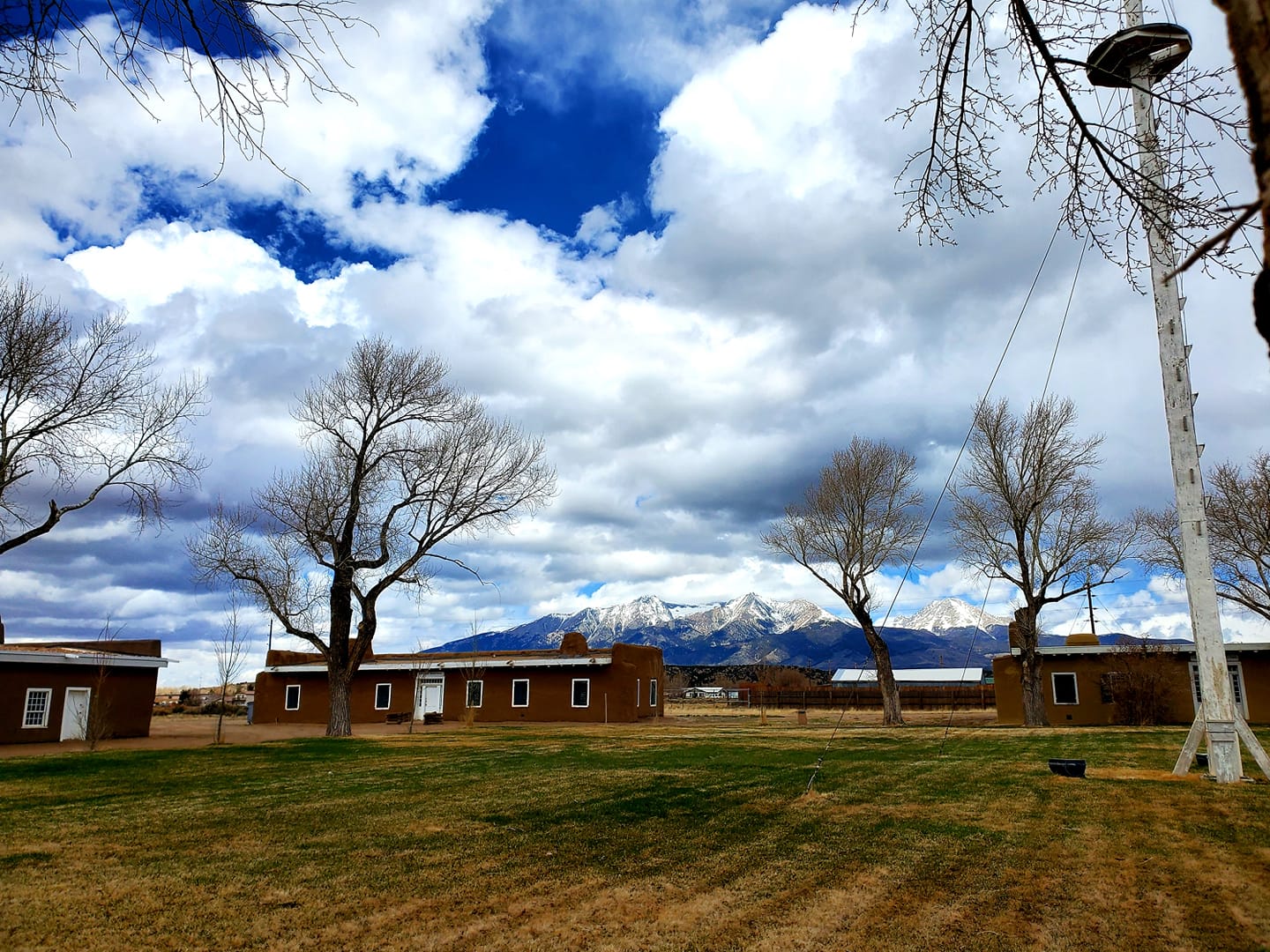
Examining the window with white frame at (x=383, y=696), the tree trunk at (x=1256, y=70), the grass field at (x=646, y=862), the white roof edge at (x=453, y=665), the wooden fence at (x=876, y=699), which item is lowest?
the wooden fence at (x=876, y=699)

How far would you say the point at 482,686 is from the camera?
1716 inches

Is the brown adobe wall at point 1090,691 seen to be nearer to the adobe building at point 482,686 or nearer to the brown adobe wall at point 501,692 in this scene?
the brown adobe wall at point 501,692

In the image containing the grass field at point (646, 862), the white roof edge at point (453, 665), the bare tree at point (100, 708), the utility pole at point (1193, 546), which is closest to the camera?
the grass field at point (646, 862)

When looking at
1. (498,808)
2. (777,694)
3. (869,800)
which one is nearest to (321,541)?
(498,808)

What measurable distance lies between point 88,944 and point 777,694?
61.8 meters

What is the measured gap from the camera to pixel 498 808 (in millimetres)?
10180

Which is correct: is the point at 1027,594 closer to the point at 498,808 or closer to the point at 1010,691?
Result: the point at 1010,691

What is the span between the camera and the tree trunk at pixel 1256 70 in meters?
1.94

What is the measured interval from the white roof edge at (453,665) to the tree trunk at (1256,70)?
40.6 m

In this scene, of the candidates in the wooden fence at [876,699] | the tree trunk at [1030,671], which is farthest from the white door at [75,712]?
the wooden fence at [876,699]

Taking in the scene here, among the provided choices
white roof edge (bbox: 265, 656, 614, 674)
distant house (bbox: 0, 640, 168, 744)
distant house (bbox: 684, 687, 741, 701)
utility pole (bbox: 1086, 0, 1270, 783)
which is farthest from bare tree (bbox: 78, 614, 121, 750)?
distant house (bbox: 684, 687, 741, 701)

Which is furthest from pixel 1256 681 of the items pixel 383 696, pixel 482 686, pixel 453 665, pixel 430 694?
pixel 383 696

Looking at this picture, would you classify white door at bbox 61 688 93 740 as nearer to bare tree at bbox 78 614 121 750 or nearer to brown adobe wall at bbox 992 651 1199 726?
bare tree at bbox 78 614 121 750

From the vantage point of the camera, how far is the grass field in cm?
528
